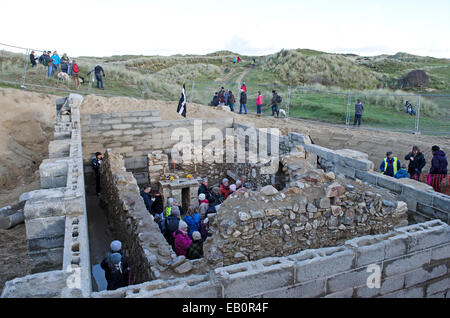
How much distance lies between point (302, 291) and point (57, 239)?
324 centimetres

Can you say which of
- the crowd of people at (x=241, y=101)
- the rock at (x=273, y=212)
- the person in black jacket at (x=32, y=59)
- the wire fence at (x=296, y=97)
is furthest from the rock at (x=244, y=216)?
the person in black jacket at (x=32, y=59)

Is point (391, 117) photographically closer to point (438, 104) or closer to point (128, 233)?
point (438, 104)

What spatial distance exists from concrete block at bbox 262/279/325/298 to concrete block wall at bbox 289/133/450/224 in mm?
3918

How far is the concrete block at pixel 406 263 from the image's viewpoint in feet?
15.3

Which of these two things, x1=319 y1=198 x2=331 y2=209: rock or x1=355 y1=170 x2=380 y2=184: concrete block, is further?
x1=355 y1=170 x2=380 y2=184: concrete block

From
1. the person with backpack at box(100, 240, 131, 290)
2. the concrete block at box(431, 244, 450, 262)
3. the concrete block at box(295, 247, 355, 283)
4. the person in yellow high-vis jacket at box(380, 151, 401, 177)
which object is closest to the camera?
the concrete block at box(295, 247, 355, 283)

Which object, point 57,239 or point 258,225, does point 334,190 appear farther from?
point 57,239

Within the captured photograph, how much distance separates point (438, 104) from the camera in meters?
21.3

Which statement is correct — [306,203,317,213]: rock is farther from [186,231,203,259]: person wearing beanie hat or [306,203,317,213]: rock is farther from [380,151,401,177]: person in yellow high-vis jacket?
[380,151,401,177]: person in yellow high-vis jacket

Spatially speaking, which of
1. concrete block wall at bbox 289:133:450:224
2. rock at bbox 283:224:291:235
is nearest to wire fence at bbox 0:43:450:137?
concrete block wall at bbox 289:133:450:224

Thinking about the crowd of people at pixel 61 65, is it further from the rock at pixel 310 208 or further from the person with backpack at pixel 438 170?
the rock at pixel 310 208

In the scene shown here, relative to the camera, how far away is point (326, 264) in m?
4.12

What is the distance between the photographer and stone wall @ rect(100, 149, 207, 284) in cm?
544

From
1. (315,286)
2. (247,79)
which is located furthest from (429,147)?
(247,79)
